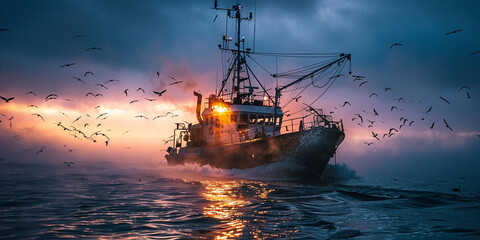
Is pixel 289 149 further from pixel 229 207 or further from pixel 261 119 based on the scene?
pixel 229 207

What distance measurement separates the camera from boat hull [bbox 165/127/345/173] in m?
25.0

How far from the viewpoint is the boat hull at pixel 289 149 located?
2497 cm

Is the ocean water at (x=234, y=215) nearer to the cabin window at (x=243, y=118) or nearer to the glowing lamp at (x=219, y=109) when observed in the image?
the cabin window at (x=243, y=118)

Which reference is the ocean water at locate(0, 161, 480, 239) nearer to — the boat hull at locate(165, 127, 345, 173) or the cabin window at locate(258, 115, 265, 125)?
the boat hull at locate(165, 127, 345, 173)

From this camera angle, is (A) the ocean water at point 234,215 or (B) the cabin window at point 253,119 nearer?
(A) the ocean water at point 234,215

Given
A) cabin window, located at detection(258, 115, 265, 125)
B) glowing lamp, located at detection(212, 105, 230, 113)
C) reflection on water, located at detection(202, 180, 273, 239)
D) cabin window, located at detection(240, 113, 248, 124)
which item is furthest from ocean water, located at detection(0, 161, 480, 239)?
glowing lamp, located at detection(212, 105, 230, 113)

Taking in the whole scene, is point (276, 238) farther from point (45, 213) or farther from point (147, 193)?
point (147, 193)

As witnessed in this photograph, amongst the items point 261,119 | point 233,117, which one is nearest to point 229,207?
point 233,117

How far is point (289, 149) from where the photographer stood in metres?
25.2

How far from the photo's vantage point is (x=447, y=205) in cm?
1455

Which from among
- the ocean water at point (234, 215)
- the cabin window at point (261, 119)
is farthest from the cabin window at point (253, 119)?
the ocean water at point (234, 215)

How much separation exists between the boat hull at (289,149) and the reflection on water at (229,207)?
6.38m

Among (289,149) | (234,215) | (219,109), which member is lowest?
(234,215)

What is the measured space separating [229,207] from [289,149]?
1260cm
